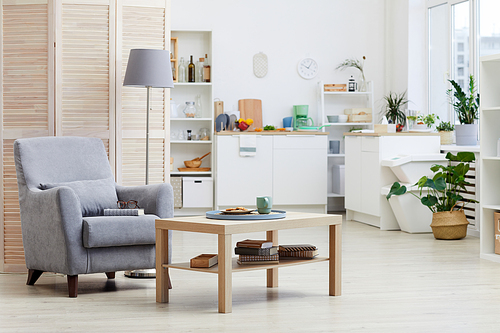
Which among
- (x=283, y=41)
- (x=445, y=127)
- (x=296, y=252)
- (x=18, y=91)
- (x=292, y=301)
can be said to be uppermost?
(x=283, y=41)

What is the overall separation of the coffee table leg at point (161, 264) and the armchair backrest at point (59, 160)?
0.95 metres

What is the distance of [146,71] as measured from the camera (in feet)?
13.5

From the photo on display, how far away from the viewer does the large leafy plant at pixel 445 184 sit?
554 cm

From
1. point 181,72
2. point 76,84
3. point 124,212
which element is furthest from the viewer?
point 181,72

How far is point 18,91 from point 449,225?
146 inches

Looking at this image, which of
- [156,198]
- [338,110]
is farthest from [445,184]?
[156,198]

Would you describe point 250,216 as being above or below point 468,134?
below

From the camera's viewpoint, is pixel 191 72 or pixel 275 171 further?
pixel 191 72

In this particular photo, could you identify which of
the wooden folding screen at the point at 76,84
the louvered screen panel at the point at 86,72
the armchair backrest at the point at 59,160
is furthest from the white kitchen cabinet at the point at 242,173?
the armchair backrest at the point at 59,160

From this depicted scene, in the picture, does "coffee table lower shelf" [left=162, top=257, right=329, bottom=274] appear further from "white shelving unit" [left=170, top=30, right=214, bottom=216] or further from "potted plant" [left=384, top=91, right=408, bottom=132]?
"potted plant" [left=384, top=91, right=408, bottom=132]

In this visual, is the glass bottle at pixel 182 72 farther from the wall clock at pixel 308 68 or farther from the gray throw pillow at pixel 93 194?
the gray throw pillow at pixel 93 194

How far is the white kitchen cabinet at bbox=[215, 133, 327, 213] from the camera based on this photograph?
711 cm

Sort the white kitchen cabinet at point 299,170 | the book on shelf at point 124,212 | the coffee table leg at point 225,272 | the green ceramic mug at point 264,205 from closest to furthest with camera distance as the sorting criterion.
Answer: the coffee table leg at point 225,272 → the green ceramic mug at point 264,205 → the book on shelf at point 124,212 → the white kitchen cabinet at point 299,170

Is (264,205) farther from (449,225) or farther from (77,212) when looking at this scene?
(449,225)
